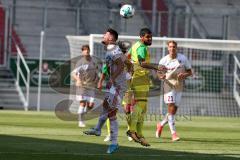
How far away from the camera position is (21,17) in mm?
39062

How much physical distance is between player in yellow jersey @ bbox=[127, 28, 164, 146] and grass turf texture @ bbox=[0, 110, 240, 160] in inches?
12.8

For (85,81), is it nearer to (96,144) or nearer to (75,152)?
(96,144)

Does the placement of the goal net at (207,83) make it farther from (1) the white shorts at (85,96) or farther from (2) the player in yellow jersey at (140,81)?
(2) the player in yellow jersey at (140,81)

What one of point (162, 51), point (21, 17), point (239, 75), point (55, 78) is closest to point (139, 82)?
point (55, 78)

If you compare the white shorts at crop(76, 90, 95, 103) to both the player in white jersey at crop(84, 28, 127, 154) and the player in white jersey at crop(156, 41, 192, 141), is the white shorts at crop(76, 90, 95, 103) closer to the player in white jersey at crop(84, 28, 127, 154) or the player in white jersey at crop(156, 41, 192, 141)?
the player in white jersey at crop(156, 41, 192, 141)

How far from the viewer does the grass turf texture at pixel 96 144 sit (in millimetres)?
14609

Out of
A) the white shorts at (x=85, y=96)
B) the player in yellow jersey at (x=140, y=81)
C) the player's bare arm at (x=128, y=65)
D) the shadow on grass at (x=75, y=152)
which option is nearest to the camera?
the shadow on grass at (x=75, y=152)

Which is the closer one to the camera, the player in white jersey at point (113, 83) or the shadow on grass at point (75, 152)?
the shadow on grass at point (75, 152)

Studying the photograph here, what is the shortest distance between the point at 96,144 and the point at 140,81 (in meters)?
1.62

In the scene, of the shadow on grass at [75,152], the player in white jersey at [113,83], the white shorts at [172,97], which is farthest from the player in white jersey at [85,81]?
the player in white jersey at [113,83]

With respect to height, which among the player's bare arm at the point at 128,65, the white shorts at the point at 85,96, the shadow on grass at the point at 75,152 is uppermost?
the player's bare arm at the point at 128,65

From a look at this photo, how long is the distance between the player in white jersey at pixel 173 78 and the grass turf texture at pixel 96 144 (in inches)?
23.8

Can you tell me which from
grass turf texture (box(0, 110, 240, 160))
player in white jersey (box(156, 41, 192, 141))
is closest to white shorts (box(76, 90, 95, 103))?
grass turf texture (box(0, 110, 240, 160))

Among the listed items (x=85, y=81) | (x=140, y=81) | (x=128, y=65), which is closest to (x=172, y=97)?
(x=140, y=81)
